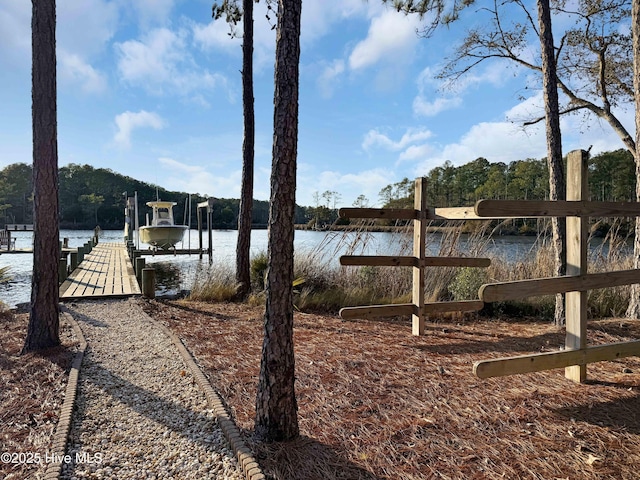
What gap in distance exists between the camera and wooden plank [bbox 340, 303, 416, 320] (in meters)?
3.82

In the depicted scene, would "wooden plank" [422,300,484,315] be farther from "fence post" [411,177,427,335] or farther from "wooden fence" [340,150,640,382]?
"wooden fence" [340,150,640,382]

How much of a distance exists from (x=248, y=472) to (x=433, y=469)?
2.60 feet

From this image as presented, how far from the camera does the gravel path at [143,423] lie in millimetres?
1779

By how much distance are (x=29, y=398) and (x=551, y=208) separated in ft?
11.6

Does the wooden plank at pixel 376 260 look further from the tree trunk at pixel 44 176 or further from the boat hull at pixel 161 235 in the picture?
the boat hull at pixel 161 235

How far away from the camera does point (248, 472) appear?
1.67m

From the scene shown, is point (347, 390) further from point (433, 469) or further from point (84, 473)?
point (84, 473)

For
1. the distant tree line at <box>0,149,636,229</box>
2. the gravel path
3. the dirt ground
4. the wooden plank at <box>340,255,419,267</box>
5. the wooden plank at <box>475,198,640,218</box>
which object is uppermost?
the distant tree line at <box>0,149,636,229</box>

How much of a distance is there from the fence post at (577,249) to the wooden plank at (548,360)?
0.27 ft

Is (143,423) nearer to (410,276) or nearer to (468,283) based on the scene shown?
(468,283)

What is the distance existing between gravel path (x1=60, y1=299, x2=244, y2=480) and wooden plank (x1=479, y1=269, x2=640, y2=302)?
1.56 m

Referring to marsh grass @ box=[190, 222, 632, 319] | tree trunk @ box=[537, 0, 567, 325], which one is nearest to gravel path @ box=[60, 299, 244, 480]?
marsh grass @ box=[190, 222, 632, 319]

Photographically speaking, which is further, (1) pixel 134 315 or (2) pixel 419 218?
(1) pixel 134 315

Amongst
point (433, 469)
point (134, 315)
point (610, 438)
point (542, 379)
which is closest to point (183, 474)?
point (433, 469)
